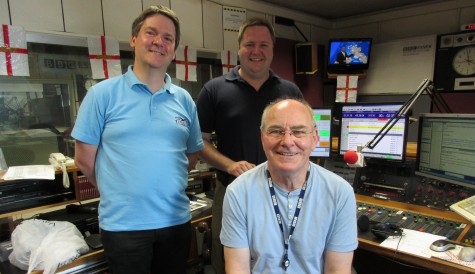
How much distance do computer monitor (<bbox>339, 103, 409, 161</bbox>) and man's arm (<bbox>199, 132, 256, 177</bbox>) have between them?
83cm

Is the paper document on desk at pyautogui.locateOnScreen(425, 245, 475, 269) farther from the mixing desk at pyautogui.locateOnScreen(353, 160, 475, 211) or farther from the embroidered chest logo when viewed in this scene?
the embroidered chest logo

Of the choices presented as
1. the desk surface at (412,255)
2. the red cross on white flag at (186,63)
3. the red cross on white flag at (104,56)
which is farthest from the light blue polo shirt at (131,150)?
the red cross on white flag at (186,63)

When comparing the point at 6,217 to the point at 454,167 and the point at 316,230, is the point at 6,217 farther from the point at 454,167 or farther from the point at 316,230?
the point at 454,167

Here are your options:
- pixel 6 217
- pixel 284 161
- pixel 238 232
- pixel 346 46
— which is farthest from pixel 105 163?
pixel 346 46

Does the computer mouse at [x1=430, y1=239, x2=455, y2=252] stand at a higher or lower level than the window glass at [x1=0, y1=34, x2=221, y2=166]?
lower

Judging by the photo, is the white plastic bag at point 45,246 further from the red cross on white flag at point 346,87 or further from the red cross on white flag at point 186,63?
the red cross on white flag at point 346,87

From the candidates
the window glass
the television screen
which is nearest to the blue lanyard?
the window glass

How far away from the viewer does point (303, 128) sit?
1.13 metres

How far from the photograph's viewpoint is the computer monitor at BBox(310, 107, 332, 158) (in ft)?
6.80

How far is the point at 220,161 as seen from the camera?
162cm

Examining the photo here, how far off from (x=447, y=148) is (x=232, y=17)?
2761mm

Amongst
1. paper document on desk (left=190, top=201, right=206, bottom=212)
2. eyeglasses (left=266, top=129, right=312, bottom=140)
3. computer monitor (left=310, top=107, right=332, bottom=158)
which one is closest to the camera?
eyeglasses (left=266, top=129, right=312, bottom=140)

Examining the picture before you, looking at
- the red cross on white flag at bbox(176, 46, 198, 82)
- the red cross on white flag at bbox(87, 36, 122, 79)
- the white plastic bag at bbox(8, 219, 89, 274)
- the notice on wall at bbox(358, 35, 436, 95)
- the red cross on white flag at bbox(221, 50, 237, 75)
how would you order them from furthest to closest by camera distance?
the notice on wall at bbox(358, 35, 436, 95)
the red cross on white flag at bbox(221, 50, 237, 75)
the red cross on white flag at bbox(176, 46, 198, 82)
the red cross on white flag at bbox(87, 36, 122, 79)
the white plastic bag at bbox(8, 219, 89, 274)

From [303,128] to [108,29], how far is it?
7.56 feet
